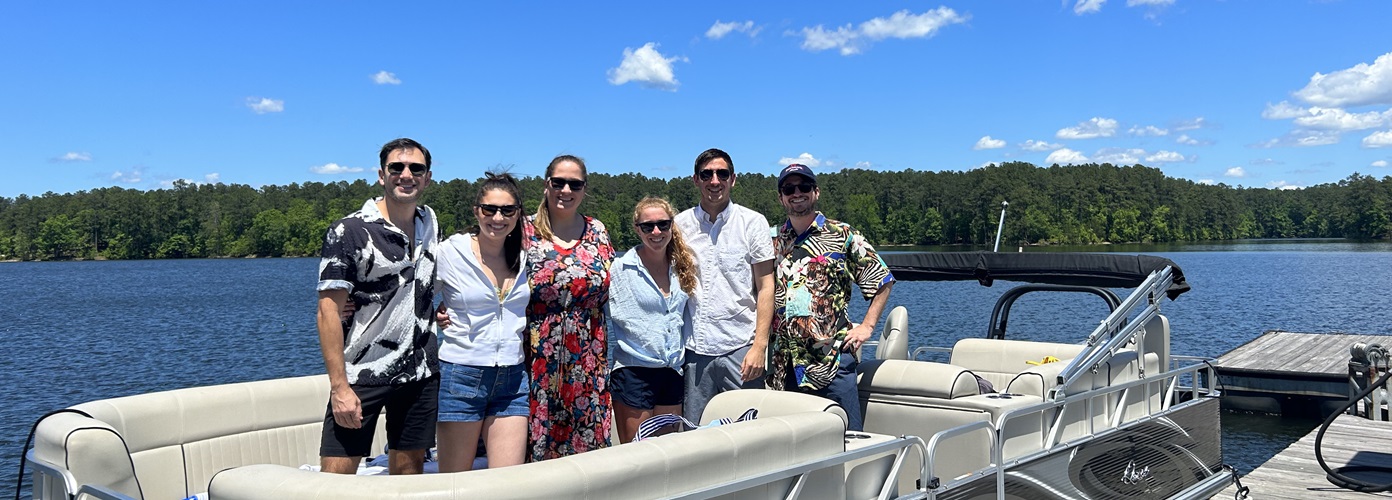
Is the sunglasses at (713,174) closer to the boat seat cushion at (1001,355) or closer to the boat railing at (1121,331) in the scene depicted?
the boat railing at (1121,331)

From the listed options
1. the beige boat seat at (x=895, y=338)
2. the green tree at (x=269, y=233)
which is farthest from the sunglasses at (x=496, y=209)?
the green tree at (x=269, y=233)

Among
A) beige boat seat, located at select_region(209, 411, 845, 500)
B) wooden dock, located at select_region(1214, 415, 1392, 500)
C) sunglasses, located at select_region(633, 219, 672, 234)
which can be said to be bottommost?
→ wooden dock, located at select_region(1214, 415, 1392, 500)

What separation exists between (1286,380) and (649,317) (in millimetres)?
12822

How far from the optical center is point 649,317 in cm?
389

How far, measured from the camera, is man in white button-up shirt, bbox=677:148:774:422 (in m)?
4.06

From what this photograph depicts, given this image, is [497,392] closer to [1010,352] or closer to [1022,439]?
[1022,439]

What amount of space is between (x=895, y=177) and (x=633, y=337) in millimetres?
94494

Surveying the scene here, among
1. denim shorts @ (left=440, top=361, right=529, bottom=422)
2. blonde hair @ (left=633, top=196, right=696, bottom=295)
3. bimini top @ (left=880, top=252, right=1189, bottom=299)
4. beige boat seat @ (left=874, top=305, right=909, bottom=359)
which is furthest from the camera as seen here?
beige boat seat @ (left=874, top=305, right=909, bottom=359)

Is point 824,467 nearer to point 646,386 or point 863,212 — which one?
point 646,386

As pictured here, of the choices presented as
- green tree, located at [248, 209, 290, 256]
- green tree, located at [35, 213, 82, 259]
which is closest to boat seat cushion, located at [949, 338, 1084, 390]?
green tree, located at [248, 209, 290, 256]

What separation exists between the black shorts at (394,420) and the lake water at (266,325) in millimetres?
10021

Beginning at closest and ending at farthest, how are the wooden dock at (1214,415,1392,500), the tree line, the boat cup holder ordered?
1. the boat cup holder
2. the wooden dock at (1214,415,1392,500)
3. the tree line

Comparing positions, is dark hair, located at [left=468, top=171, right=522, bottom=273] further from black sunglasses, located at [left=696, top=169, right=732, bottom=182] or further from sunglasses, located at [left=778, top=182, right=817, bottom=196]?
sunglasses, located at [left=778, top=182, right=817, bottom=196]

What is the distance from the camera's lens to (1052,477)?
4668 millimetres
